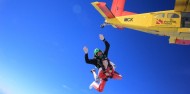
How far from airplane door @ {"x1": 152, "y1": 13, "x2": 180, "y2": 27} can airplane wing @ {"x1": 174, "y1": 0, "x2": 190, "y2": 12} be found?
32cm

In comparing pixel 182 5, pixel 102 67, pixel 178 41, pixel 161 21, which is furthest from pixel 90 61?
pixel 178 41

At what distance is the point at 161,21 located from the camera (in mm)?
15289

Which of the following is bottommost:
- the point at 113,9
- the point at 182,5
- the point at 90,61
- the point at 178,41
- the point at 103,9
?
the point at 90,61

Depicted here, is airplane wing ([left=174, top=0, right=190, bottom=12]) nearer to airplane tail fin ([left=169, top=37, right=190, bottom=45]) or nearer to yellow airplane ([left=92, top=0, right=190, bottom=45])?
yellow airplane ([left=92, top=0, right=190, bottom=45])

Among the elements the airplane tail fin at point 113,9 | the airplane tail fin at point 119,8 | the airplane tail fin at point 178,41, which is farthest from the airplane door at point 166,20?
the airplane tail fin at point 119,8

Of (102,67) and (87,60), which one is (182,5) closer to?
(102,67)

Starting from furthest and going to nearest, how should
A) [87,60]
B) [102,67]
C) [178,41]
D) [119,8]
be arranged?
[119,8], [178,41], [102,67], [87,60]

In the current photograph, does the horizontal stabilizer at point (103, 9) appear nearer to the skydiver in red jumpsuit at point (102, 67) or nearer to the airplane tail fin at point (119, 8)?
the airplane tail fin at point (119, 8)

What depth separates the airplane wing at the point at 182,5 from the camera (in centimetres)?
1461

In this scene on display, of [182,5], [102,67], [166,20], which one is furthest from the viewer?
[166,20]

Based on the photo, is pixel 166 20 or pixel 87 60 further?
pixel 166 20

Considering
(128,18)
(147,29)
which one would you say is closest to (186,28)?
(147,29)

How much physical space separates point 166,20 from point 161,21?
9.6 inches

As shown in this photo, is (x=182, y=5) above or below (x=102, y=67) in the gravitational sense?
above
